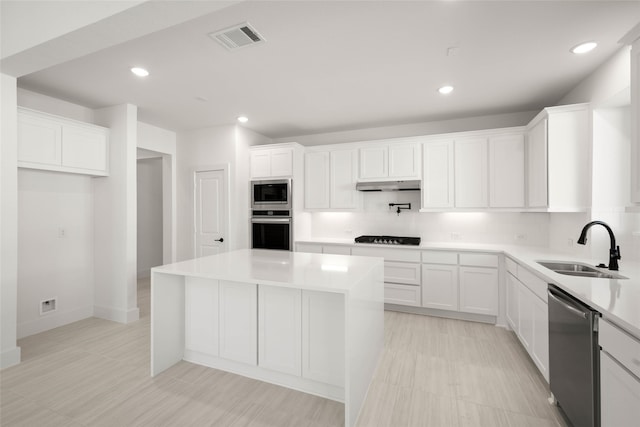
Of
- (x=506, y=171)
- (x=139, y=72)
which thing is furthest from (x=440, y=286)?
(x=139, y=72)

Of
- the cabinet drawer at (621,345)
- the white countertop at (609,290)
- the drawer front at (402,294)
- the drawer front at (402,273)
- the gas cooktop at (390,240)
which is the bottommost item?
the drawer front at (402,294)

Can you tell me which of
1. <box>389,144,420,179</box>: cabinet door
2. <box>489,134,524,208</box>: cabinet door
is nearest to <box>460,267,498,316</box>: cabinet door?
<box>489,134,524,208</box>: cabinet door

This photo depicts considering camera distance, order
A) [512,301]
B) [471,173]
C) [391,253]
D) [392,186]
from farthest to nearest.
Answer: [392,186], [391,253], [471,173], [512,301]

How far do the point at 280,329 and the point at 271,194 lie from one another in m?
2.65

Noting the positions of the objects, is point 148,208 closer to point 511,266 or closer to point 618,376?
point 511,266

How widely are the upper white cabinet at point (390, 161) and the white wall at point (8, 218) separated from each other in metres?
3.77

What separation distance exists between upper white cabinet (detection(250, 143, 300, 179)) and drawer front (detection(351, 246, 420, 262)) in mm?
1555

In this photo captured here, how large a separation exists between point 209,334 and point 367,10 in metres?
2.74

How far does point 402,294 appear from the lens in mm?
3836

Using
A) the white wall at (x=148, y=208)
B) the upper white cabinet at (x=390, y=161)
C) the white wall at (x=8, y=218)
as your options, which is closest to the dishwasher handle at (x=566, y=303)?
the upper white cabinet at (x=390, y=161)

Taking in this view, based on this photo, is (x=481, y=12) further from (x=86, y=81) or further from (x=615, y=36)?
(x=86, y=81)

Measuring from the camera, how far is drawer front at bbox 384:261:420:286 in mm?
3764

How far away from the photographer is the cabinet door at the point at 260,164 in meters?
4.59

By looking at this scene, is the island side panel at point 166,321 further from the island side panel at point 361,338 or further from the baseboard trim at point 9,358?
the island side panel at point 361,338
